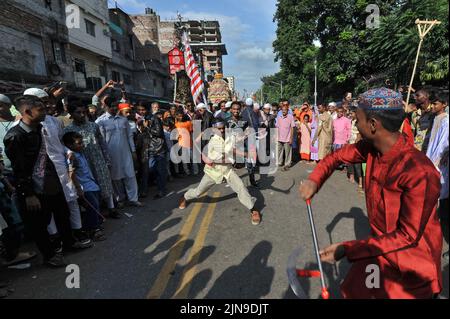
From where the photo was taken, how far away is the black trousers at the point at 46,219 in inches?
133

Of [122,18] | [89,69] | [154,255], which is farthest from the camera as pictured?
[122,18]

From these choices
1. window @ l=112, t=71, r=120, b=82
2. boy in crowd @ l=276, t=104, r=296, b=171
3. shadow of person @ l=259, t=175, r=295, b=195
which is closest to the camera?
shadow of person @ l=259, t=175, r=295, b=195

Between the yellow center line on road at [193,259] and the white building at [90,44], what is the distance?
15.6 m

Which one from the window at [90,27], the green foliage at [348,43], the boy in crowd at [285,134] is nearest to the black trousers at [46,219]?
the boy in crowd at [285,134]

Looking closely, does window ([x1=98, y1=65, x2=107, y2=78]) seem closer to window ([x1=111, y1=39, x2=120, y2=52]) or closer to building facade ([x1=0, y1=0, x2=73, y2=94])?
window ([x1=111, y1=39, x2=120, y2=52])

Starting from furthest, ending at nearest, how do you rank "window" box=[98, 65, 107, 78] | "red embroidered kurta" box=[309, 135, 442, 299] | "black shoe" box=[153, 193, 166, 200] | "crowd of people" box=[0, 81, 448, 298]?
"window" box=[98, 65, 107, 78] → "black shoe" box=[153, 193, 166, 200] → "crowd of people" box=[0, 81, 448, 298] → "red embroidered kurta" box=[309, 135, 442, 299]

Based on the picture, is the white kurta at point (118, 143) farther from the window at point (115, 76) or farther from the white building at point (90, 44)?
the window at point (115, 76)

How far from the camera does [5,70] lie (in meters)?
11.4

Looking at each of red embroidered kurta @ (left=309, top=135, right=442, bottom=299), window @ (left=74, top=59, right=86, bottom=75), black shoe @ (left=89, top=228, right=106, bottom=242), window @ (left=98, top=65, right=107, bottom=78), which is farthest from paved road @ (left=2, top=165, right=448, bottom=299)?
window @ (left=98, top=65, right=107, bottom=78)

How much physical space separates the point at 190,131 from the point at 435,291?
21.6 feet

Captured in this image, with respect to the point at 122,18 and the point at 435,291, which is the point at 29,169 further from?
the point at 122,18

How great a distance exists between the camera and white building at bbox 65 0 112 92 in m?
16.9

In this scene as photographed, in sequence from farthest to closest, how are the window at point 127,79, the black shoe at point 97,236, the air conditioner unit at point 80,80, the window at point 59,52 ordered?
the window at point 127,79 → the air conditioner unit at point 80,80 → the window at point 59,52 → the black shoe at point 97,236

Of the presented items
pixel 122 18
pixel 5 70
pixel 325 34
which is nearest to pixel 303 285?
pixel 5 70
